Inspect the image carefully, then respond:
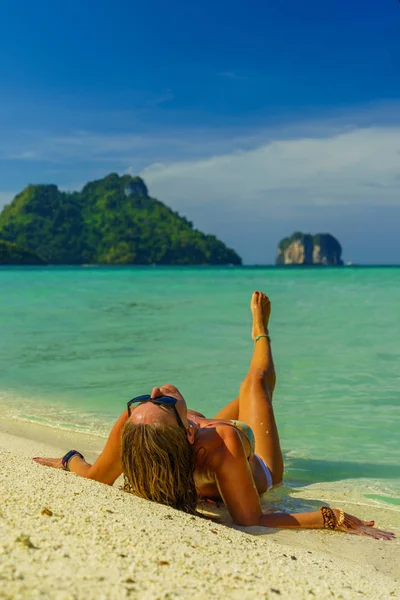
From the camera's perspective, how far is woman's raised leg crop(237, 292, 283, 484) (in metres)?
Answer: 3.93

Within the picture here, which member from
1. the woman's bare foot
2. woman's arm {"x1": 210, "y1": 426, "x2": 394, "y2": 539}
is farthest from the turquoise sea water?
the woman's bare foot

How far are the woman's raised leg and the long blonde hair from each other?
3.34 feet

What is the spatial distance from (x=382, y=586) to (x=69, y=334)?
33.4ft

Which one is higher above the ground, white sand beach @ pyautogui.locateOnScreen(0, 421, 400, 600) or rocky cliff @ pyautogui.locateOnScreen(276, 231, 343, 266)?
rocky cliff @ pyautogui.locateOnScreen(276, 231, 343, 266)

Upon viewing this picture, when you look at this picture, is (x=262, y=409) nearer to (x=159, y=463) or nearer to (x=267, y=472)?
(x=267, y=472)

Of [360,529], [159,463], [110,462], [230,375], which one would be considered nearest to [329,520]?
[360,529]

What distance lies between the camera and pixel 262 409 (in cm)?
402

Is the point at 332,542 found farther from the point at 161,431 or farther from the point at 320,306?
the point at 320,306

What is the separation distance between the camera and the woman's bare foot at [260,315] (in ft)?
15.5

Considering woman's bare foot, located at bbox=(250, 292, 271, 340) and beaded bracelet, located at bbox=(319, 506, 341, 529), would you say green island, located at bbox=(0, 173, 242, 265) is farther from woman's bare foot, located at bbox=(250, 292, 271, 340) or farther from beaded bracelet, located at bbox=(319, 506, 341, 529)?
beaded bracelet, located at bbox=(319, 506, 341, 529)

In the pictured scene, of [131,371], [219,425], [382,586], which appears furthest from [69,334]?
[382,586]

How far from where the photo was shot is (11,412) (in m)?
5.79

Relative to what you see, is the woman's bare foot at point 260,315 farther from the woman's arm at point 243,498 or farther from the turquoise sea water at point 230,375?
the woman's arm at point 243,498

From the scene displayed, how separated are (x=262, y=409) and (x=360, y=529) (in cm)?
104
